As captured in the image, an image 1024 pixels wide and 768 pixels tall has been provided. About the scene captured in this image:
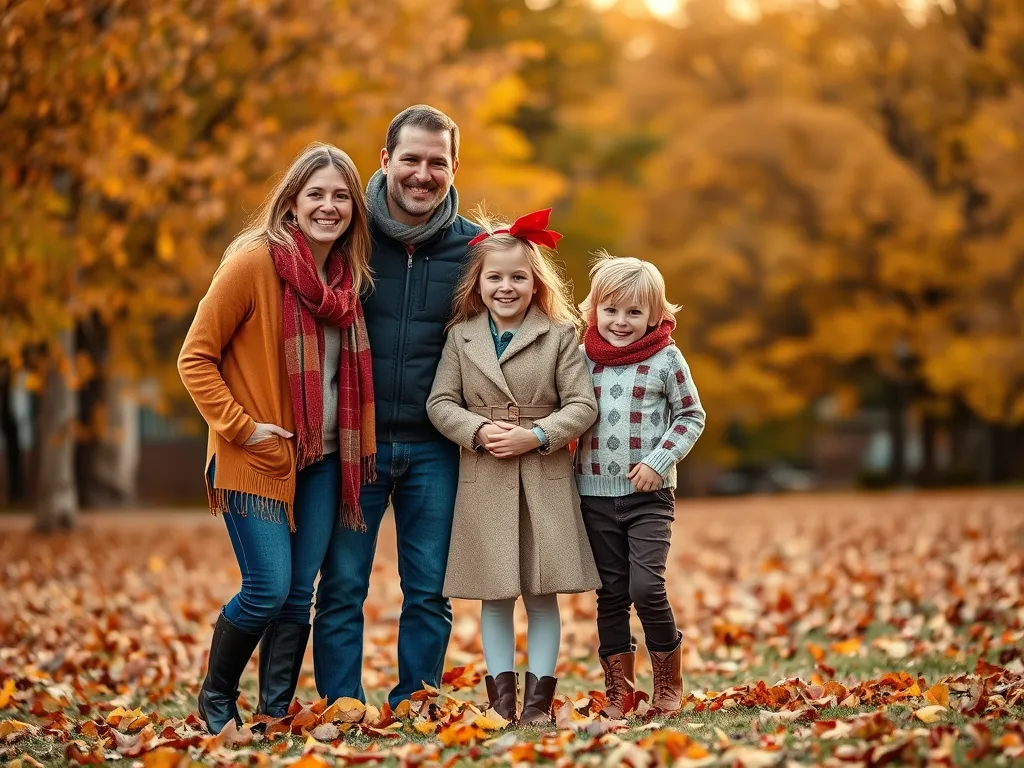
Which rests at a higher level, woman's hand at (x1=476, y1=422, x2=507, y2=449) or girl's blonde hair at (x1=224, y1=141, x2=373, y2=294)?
girl's blonde hair at (x1=224, y1=141, x2=373, y2=294)

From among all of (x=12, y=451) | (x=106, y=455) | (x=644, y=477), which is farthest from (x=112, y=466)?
(x=644, y=477)

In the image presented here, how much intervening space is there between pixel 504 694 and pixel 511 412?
3.46ft

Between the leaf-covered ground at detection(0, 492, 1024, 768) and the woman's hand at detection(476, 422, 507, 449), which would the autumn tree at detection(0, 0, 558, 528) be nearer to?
the leaf-covered ground at detection(0, 492, 1024, 768)

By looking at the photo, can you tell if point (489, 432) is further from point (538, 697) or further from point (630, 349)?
point (538, 697)

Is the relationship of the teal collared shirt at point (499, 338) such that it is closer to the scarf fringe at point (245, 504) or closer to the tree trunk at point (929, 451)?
the scarf fringe at point (245, 504)

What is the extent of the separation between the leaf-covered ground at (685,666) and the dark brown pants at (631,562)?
1.01 feet

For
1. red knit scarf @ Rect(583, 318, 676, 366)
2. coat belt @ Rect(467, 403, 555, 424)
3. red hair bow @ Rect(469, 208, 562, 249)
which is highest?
red hair bow @ Rect(469, 208, 562, 249)

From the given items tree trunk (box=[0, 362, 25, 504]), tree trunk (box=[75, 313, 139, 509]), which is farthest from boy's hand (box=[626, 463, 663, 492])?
tree trunk (box=[0, 362, 25, 504])

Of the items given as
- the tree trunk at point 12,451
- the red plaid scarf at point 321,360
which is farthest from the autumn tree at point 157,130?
the tree trunk at point 12,451

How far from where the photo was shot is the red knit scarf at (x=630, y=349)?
4.61m

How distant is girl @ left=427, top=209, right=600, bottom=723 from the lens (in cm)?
450

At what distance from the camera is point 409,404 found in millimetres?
4652

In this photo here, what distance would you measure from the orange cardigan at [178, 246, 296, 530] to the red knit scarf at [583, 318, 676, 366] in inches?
45.9

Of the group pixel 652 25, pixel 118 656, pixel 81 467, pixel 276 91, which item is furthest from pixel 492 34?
pixel 118 656
